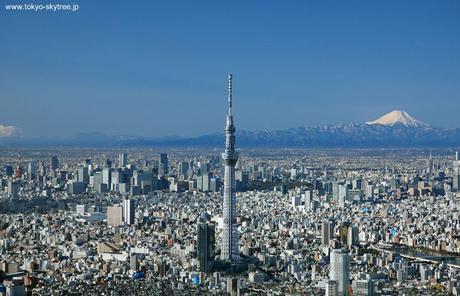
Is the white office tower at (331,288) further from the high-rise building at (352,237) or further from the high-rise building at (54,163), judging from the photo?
the high-rise building at (54,163)

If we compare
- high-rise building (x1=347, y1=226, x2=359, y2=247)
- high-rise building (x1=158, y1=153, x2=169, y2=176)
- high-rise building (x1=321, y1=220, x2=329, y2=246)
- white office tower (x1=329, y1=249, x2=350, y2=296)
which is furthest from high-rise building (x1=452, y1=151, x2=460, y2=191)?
white office tower (x1=329, y1=249, x2=350, y2=296)

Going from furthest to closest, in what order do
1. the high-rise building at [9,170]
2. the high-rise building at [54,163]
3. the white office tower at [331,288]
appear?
1. the high-rise building at [54,163]
2. the high-rise building at [9,170]
3. the white office tower at [331,288]

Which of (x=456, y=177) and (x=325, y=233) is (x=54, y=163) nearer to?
(x=456, y=177)

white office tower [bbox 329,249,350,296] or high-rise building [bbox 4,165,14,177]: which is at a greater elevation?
high-rise building [bbox 4,165,14,177]

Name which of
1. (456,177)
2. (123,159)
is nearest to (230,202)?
(456,177)

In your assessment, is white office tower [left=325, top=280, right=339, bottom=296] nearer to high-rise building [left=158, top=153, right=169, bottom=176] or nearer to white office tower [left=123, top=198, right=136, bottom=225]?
white office tower [left=123, top=198, right=136, bottom=225]

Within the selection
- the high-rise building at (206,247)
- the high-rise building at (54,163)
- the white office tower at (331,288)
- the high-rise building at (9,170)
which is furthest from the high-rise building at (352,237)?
the high-rise building at (54,163)
